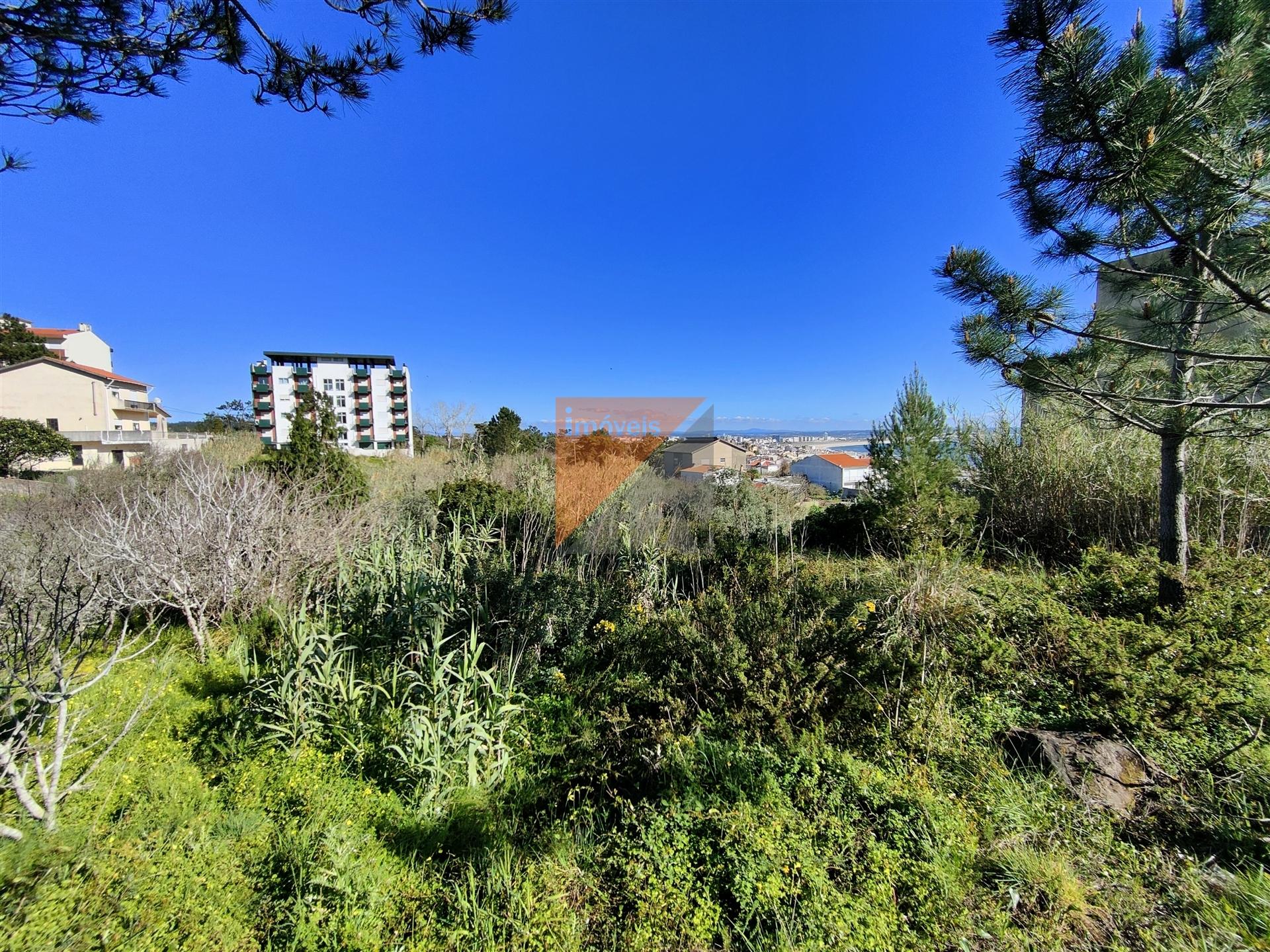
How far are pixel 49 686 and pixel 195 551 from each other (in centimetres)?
162

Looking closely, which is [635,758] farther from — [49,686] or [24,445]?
[24,445]

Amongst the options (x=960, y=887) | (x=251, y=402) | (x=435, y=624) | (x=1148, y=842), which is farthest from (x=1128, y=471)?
(x=251, y=402)

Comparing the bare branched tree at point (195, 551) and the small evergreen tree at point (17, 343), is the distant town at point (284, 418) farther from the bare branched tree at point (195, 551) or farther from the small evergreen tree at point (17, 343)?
the bare branched tree at point (195, 551)

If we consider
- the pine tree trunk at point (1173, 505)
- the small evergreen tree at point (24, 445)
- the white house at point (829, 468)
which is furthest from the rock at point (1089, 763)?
the small evergreen tree at point (24, 445)

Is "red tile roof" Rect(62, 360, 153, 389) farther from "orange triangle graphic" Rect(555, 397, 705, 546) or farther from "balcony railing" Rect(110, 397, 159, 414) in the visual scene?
"orange triangle graphic" Rect(555, 397, 705, 546)

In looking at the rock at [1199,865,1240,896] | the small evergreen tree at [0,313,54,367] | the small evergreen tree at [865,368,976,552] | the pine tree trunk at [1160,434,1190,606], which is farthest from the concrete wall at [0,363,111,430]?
the pine tree trunk at [1160,434,1190,606]

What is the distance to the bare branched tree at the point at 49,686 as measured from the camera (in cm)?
153

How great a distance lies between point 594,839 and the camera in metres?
1.75

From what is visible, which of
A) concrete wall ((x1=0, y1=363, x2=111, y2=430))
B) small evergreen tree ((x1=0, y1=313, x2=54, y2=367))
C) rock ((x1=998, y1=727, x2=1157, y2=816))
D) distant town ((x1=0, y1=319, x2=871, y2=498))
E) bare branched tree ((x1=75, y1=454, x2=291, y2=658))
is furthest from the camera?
small evergreen tree ((x1=0, y1=313, x2=54, y2=367))

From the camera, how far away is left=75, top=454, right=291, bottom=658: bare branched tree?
3150mm

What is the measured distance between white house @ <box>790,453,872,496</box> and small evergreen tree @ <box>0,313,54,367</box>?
3643cm

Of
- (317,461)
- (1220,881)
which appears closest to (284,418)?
(317,461)

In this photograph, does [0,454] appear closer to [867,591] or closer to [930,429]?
[867,591]

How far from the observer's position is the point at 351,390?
4188cm
